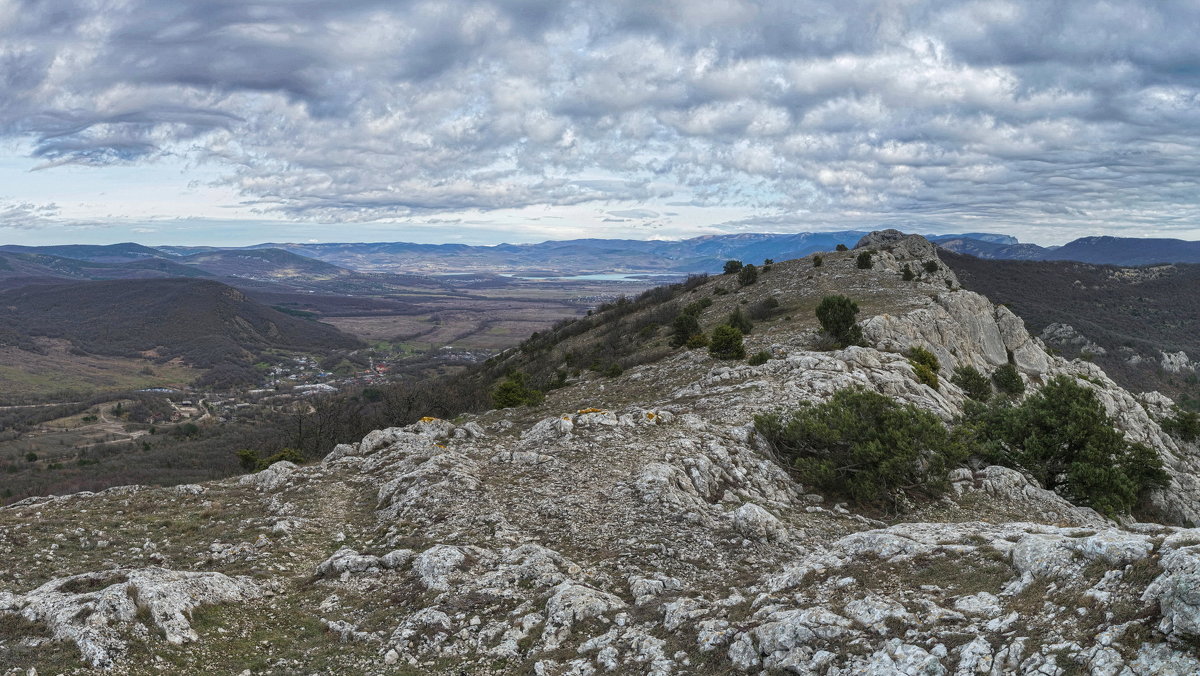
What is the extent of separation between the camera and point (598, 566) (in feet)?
43.0

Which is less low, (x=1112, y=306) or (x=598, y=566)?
(x=1112, y=306)

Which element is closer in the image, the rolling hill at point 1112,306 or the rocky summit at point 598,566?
the rocky summit at point 598,566

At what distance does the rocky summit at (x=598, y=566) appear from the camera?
776cm

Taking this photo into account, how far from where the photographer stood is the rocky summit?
776 centimetres

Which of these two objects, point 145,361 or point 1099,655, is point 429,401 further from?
point 145,361

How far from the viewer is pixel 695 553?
13.5 metres

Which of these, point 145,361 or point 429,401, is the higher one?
point 429,401

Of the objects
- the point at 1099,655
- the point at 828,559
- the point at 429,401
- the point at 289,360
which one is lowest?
the point at 289,360

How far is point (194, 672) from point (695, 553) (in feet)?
31.2

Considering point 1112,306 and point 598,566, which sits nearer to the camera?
point 598,566

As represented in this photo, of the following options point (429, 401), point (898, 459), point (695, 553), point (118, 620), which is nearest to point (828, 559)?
point (695, 553)

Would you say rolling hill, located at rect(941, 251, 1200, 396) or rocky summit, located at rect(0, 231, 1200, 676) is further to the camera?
rolling hill, located at rect(941, 251, 1200, 396)

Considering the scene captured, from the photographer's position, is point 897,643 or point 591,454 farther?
point 591,454

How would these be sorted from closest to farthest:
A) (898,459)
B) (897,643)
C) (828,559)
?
1. (897,643)
2. (828,559)
3. (898,459)
